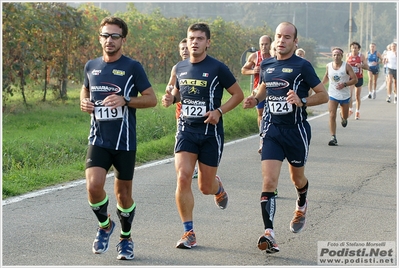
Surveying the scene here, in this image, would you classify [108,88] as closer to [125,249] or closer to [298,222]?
[125,249]

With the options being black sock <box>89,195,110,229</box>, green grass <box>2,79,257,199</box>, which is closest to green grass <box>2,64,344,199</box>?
green grass <box>2,79,257,199</box>

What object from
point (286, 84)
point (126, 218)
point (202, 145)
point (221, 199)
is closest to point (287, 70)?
point (286, 84)

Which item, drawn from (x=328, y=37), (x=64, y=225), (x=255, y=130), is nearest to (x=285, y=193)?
(x=64, y=225)

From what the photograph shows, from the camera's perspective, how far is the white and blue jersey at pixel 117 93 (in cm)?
690

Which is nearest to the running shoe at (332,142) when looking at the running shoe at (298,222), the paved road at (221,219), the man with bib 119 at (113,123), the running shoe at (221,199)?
the paved road at (221,219)

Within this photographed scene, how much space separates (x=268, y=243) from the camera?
6965 millimetres

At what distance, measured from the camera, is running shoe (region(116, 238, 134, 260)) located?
681 centimetres

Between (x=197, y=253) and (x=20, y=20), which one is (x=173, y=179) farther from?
(x=20, y=20)

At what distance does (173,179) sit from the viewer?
1107 centimetres

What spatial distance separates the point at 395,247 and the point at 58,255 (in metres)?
3.06

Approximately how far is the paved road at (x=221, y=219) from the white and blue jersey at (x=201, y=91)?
3.56ft

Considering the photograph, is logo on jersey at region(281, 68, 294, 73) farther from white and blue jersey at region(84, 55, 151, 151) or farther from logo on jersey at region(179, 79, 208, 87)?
white and blue jersey at region(84, 55, 151, 151)

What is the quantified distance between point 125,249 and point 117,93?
4.42ft

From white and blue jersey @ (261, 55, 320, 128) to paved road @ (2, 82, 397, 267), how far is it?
Answer: 117 centimetres
